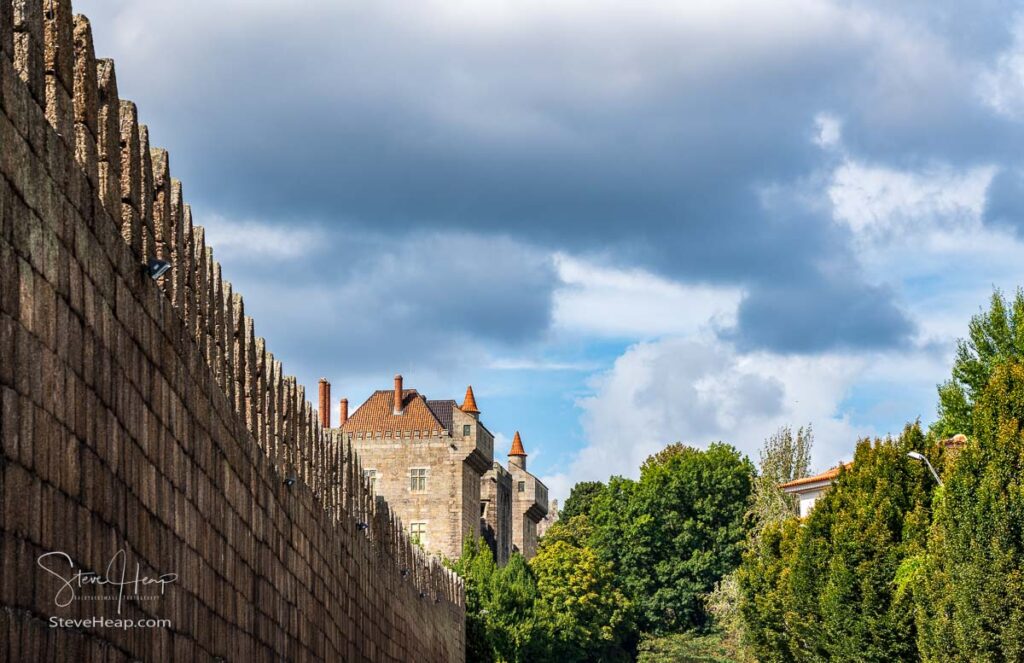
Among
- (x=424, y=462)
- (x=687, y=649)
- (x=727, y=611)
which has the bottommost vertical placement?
(x=687, y=649)

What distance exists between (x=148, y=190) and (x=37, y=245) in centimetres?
321

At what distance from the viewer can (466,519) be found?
8650 centimetres

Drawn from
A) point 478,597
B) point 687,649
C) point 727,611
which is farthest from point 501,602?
point 687,649

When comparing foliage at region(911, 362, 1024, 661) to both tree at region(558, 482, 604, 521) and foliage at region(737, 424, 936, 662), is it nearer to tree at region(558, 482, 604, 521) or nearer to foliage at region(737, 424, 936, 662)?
foliage at region(737, 424, 936, 662)

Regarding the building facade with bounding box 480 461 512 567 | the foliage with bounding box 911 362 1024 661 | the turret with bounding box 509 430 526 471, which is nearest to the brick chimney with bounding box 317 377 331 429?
the building facade with bounding box 480 461 512 567

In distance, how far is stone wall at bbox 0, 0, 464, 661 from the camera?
289 inches

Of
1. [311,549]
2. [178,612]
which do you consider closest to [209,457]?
[178,612]

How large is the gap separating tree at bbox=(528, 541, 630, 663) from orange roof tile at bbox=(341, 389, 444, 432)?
1002cm

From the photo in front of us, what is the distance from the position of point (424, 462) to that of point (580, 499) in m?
18.5

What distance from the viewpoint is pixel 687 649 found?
78250mm

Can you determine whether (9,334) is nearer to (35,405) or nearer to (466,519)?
(35,405)

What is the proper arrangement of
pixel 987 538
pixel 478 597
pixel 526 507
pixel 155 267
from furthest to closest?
1. pixel 526 507
2. pixel 478 597
3. pixel 987 538
4. pixel 155 267

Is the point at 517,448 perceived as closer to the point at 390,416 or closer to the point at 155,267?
the point at 390,416

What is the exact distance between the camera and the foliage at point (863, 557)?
130 ft
